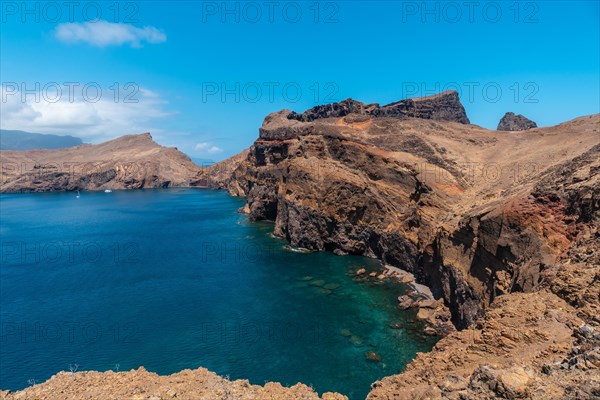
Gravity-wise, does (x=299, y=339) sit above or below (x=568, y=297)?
below

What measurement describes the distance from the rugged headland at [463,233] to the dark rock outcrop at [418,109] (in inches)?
1375

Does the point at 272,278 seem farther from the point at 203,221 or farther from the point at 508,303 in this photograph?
the point at 203,221

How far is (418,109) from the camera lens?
143 metres

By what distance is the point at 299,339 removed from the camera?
135 feet

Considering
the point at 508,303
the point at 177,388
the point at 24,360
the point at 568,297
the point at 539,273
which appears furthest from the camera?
the point at 24,360

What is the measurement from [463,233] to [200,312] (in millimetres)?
35657

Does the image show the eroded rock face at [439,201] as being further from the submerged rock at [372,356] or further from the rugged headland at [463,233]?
the submerged rock at [372,356]

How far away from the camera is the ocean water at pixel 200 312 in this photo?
36.7 metres

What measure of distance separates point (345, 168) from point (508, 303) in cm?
5704

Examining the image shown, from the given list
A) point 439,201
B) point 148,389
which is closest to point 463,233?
point 439,201

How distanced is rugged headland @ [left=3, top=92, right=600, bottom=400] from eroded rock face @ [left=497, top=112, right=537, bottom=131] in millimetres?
65596

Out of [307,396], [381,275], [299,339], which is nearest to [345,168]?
[381,275]

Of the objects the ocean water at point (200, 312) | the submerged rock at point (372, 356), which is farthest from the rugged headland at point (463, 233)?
the submerged rock at point (372, 356)

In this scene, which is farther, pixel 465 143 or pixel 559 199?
pixel 465 143
